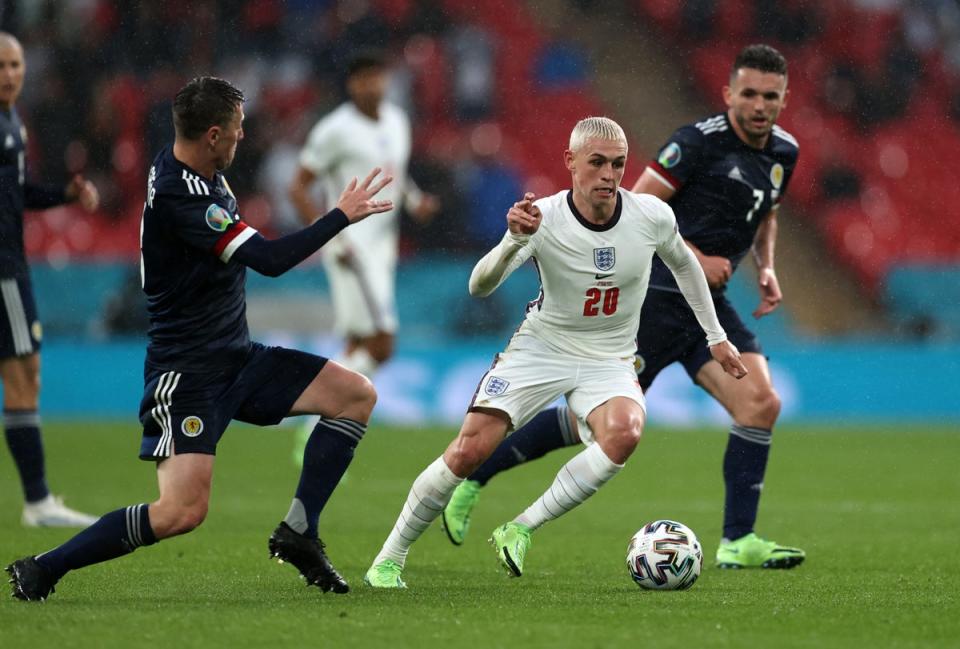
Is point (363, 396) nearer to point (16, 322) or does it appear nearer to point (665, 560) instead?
point (665, 560)

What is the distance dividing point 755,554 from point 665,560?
1.03m

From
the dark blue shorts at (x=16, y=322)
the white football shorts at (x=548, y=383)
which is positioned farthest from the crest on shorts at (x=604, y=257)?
the dark blue shorts at (x=16, y=322)

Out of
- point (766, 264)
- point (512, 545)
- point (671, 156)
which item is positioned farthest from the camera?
point (766, 264)

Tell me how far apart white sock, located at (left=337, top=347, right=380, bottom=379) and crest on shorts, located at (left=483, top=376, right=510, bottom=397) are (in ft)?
16.8

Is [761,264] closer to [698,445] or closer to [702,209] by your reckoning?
[702,209]

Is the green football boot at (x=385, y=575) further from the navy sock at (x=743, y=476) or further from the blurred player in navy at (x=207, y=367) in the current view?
the navy sock at (x=743, y=476)

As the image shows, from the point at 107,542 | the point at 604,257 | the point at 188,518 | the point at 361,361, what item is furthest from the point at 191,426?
the point at 361,361

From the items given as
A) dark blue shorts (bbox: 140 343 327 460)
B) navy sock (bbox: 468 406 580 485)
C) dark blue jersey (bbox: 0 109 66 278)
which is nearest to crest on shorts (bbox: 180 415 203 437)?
dark blue shorts (bbox: 140 343 327 460)

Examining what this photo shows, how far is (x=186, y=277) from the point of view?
17.8 ft

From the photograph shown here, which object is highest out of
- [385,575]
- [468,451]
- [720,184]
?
[720,184]

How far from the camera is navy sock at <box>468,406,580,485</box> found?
6.98 meters

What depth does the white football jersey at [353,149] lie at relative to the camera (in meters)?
10.7

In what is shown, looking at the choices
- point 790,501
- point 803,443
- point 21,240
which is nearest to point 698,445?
point 803,443

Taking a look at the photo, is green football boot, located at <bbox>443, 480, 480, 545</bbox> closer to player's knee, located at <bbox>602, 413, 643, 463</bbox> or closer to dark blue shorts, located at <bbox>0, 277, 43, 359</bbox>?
player's knee, located at <bbox>602, 413, 643, 463</bbox>
